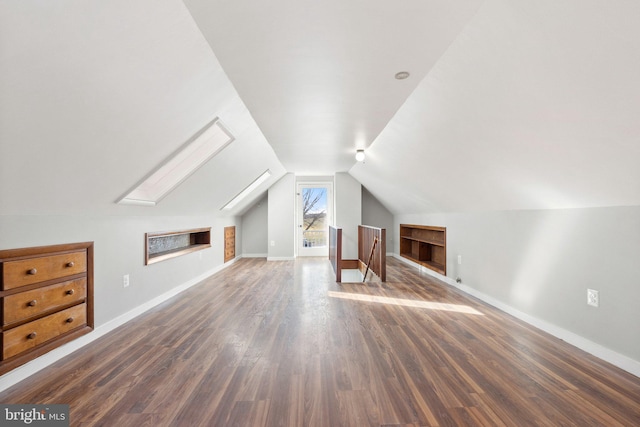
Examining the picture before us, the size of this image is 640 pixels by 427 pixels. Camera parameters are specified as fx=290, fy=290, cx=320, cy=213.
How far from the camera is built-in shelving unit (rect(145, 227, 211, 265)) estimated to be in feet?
12.0

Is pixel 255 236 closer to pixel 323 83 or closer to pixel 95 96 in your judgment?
pixel 323 83

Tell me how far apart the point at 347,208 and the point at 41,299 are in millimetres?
5566

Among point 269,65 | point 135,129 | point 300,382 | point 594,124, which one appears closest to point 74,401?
point 300,382

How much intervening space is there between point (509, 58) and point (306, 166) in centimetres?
461

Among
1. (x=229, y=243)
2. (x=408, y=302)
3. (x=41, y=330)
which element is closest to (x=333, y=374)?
(x=408, y=302)

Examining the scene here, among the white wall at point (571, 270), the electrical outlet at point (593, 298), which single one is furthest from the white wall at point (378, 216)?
the electrical outlet at point (593, 298)

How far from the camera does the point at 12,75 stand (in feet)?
4.02

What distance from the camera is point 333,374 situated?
6.52ft

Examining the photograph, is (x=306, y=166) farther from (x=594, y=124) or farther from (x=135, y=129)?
(x=594, y=124)

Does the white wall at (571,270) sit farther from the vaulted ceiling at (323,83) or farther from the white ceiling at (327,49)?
the white ceiling at (327,49)

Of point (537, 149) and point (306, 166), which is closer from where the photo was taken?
point (537, 149)

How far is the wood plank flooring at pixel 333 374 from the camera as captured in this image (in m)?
1.58

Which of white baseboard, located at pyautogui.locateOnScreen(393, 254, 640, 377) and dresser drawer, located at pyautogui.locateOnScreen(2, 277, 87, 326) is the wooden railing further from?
dresser drawer, located at pyautogui.locateOnScreen(2, 277, 87, 326)

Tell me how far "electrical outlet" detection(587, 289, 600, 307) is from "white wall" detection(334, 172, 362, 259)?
4728 millimetres
